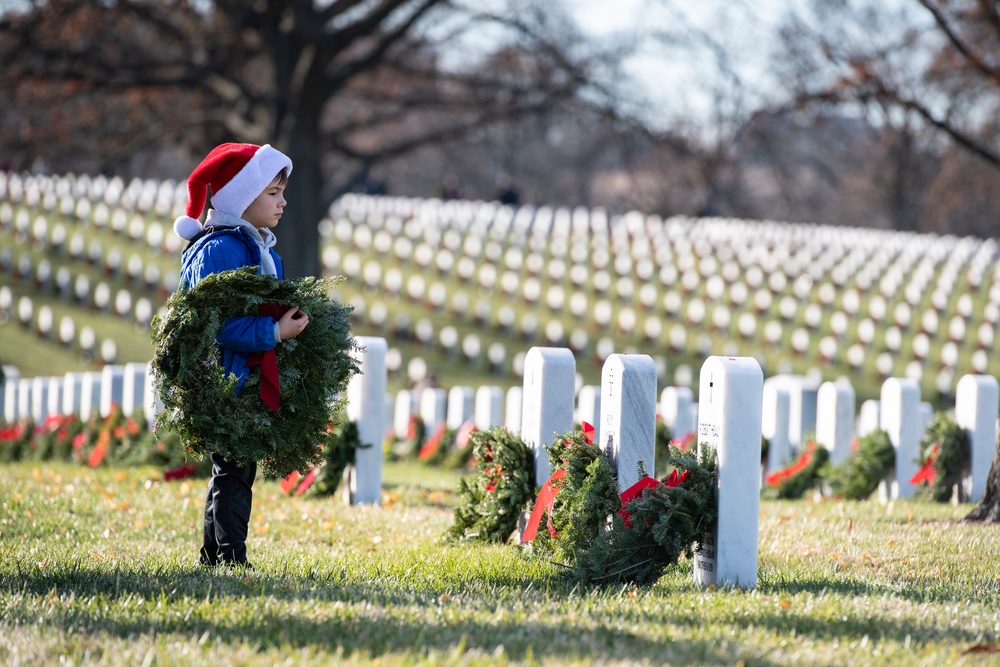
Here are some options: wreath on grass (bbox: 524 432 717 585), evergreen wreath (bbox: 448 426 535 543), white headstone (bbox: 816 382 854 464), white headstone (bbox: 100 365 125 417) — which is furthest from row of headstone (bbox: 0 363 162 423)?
white headstone (bbox: 816 382 854 464)

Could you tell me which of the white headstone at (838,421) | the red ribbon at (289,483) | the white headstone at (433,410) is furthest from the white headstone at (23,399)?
the white headstone at (838,421)

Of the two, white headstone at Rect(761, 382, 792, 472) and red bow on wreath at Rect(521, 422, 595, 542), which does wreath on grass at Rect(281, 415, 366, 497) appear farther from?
white headstone at Rect(761, 382, 792, 472)

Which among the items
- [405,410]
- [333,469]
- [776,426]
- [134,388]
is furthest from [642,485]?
[405,410]

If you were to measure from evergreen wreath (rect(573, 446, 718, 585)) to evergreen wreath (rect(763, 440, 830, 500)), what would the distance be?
3.95m

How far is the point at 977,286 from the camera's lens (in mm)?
21047

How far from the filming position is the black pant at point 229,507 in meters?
4.39

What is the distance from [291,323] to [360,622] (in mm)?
1268

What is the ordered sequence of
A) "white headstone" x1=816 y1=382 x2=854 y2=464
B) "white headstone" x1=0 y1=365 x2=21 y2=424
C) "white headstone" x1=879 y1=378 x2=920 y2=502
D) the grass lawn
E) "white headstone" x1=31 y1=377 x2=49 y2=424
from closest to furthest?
the grass lawn < "white headstone" x1=879 y1=378 x2=920 y2=502 < "white headstone" x1=816 y1=382 x2=854 y2=464 < "white headstone" x1=31 y1=377 x2=49 y2=424 < "white headstone" x1=0 y1=365 x2=21 y2=424

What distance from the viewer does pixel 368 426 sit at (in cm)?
665

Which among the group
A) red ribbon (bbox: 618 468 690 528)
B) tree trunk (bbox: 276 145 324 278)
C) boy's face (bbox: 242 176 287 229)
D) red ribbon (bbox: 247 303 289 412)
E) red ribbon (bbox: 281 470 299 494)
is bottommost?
red ribbon (bbox: 281 470 299 494)

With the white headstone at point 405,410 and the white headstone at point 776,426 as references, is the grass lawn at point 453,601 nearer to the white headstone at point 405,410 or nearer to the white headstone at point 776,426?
the white headstone at point 776,426

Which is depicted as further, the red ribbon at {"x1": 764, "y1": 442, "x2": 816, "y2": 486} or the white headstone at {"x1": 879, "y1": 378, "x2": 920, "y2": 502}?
the red ribbon at {"x1": 764, "y1": 442, "x2": 816, "y2": 486}

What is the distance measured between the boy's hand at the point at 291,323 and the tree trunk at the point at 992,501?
3.53 metres

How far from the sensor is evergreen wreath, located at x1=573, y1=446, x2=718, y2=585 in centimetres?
397
